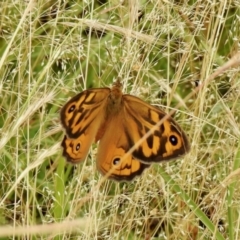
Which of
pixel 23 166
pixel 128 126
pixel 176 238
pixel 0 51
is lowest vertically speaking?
pixel 176 238

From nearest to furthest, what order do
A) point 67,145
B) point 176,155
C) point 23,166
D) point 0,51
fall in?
point 176,155 < point 67,145 < point 23,166 < point 0,51

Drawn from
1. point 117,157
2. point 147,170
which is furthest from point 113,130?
point 147,170

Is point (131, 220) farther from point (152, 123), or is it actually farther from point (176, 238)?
point (152, 123)

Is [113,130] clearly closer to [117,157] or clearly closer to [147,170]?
[117,157]

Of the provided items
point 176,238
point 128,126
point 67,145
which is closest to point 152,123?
point 128,126

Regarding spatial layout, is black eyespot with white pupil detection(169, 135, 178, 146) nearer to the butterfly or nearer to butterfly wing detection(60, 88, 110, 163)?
the butterfly

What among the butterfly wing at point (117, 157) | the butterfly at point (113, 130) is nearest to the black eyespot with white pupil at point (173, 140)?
the butterfly at point (113, 130)
